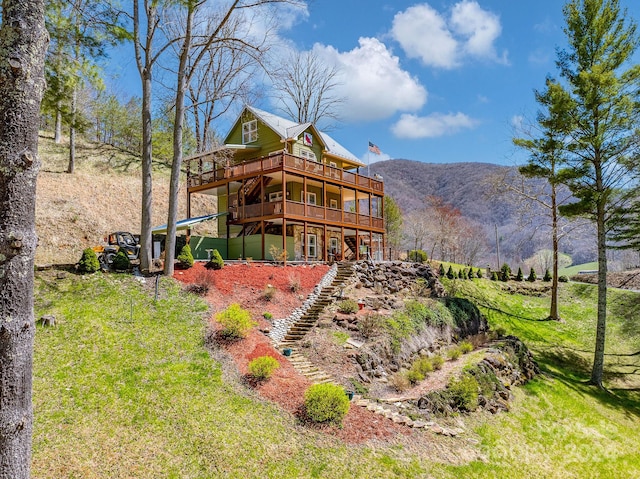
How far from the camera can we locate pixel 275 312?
15.2m

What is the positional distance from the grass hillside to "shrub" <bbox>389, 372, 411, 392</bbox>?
15614 mm

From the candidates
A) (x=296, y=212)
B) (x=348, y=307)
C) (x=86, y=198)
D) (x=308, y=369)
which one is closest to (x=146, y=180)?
(x=296, y=212)

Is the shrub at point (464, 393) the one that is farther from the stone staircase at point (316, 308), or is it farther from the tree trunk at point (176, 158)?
the tree trunk at point (176, 158)

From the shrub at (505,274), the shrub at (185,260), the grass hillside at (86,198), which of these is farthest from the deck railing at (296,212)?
the shrub at (505,274)

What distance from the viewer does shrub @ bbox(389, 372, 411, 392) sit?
488 inches

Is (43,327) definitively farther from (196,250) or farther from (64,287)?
(196,250)

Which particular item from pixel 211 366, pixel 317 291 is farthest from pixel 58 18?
pixel 317 291

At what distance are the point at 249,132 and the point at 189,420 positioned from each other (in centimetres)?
2233

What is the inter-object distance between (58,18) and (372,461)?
1543 cm

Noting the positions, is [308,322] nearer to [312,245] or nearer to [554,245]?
[312,245]

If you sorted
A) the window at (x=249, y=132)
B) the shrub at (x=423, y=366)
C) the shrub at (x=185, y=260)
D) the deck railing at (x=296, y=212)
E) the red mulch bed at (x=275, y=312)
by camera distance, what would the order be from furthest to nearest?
the window at (x=249, y=132) → the deck railing at (x=296, y=212) → the shrub at (x=185, y=260) → the shrub at (x=423, y=366) → the red mulch bed at (x=275, y=312)

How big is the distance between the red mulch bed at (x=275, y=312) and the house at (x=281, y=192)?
2.85 metres

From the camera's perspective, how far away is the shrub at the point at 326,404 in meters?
9.23

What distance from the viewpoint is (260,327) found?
45.5 feet
